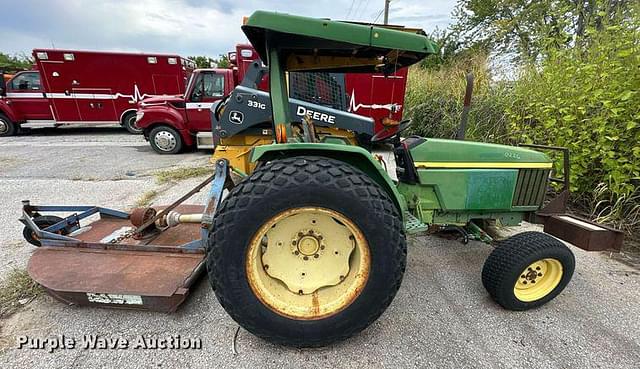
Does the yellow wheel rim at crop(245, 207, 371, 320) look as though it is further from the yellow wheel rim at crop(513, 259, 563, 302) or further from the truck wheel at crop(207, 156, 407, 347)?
the yellow wheel rim at crop(513, 259, 563, 302)

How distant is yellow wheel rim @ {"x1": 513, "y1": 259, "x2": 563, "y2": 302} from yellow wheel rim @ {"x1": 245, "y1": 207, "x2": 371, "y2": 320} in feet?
3.79

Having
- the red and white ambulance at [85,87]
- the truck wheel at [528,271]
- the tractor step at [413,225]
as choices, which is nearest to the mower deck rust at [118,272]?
the tractor step at [413,225]

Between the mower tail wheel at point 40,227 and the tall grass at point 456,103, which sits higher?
the tall grass at point 456,103

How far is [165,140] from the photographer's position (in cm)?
703

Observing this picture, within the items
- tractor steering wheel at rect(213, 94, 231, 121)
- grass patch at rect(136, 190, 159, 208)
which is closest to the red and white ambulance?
tractor steering wheel at rect(213, 94, 231, 121)

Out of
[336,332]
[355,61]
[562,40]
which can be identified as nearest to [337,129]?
[355,61]

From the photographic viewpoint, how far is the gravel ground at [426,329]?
5.20ft

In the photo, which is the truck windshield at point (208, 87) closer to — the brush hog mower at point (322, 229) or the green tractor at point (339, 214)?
the brush hog mower at point (322, 229)

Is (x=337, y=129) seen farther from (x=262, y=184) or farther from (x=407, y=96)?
(x=407, y=96)

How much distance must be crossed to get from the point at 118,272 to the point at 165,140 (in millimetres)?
5826

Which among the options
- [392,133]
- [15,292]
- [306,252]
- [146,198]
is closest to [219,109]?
[146,198]

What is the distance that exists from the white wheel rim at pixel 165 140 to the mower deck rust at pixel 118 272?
198 inches

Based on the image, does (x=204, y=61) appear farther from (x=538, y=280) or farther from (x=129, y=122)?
(x=538, y=280)

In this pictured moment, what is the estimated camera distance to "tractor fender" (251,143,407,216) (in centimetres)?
160
